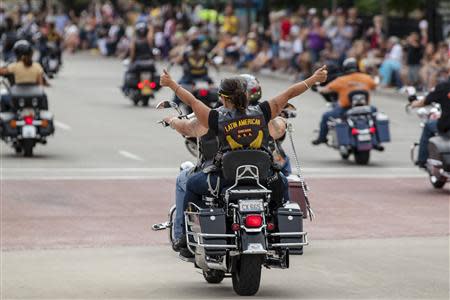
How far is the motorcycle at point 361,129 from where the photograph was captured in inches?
1004

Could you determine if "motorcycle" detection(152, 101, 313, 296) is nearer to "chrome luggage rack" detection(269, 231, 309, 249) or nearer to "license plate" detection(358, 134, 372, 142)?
"chrome luggage rack" detection(269, 231, 309, 249)

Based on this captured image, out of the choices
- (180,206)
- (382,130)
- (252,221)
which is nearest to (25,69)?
(382,130)

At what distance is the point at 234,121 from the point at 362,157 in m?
13.8

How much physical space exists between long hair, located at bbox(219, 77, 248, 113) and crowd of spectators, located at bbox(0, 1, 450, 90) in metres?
18.5

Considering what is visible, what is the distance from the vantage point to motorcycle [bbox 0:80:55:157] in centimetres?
2572

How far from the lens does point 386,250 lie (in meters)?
15.3

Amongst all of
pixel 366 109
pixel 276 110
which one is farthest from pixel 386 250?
pixel 366 109

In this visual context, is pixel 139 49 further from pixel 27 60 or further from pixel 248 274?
pixel 248 274

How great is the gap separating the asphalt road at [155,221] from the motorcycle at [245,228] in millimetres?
309

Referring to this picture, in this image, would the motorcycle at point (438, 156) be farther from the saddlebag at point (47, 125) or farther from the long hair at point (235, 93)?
the long hair at point (235, 93)

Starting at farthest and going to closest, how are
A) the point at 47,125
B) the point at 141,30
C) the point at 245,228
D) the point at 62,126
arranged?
the point at 141,30, the point at 62,126, the point at 47,125, the point at 245,228

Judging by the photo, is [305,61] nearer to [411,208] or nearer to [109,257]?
[411,208]

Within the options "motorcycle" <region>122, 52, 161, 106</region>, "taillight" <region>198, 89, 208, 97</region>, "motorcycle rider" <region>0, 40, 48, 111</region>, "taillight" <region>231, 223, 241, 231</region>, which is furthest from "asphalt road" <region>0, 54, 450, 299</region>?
"motorcycle" <region>122, 52, 161, 106</region>

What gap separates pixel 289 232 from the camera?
1202 cm
